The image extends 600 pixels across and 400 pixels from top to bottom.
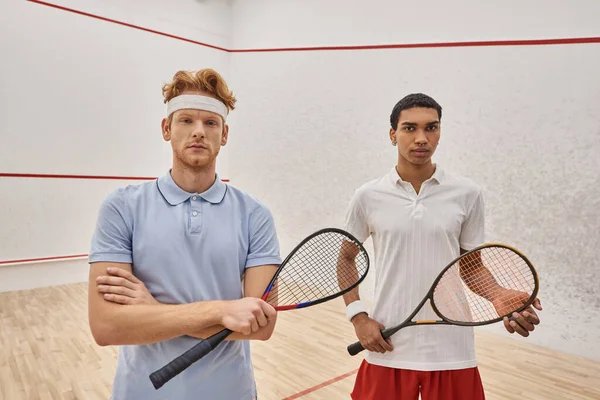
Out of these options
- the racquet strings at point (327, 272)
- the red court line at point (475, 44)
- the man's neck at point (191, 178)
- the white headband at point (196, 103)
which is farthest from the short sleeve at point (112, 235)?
the red court line at point (475, 44)

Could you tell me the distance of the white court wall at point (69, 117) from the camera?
382 cm

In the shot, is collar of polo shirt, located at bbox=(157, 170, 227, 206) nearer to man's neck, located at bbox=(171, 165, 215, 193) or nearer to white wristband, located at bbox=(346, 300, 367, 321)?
man's neck, located at bbox=(171, 165, 215, 193)

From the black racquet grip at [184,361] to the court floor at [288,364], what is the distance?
1310 mm

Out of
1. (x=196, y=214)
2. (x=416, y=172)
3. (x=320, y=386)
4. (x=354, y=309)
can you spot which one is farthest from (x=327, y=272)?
(x=320, y=386)

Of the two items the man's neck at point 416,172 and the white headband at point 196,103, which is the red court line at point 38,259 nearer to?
the white headband at point 196,103

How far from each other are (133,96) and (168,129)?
3894mm

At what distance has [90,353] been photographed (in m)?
2.41

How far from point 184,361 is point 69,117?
157 inches

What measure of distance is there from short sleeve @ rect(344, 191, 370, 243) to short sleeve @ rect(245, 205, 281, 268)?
35cm

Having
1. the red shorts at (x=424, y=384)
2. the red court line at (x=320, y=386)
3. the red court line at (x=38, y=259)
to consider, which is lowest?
the red court line at (x=38, y=259)

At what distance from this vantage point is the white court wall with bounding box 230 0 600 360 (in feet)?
8.44

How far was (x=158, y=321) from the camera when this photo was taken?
2.52 ft

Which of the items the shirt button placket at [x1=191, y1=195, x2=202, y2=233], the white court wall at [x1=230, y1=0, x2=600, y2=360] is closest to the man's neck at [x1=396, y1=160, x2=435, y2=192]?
the shirt button placket at [x1=191, y1=195, x2=202, y2=233]

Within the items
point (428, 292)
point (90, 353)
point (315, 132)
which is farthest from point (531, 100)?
point (90, 353)
